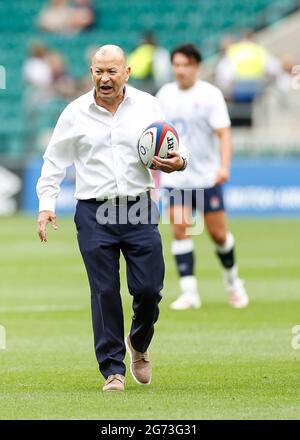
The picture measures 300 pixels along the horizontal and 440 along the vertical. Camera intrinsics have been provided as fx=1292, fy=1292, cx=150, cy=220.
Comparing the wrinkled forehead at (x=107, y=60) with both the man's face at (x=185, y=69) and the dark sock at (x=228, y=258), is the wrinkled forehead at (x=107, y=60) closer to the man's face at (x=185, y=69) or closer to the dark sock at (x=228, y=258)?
the man's face at (x=185, y=69)

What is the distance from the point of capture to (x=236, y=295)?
13.6 metres

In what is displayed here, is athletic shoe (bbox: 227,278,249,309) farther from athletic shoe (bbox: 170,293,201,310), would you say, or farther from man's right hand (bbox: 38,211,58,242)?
man's right hand (bbox: 38,211,58,242)

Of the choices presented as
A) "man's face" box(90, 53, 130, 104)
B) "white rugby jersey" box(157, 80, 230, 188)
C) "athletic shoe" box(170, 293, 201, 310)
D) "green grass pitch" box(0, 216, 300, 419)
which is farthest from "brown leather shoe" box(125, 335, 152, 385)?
"white rugby jersey" box(157, 80, 230, 188)

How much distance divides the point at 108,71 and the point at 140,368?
6.71 feet

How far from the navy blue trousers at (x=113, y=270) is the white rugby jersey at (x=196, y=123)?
4692mm

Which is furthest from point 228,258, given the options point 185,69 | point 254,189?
point 254,189

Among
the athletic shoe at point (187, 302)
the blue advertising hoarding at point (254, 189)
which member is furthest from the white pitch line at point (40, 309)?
the blue advertising hoarding at point (254, 189)

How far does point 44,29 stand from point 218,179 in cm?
1920

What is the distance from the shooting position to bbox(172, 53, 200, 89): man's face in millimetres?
12992

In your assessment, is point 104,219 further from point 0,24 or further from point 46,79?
point 0,24

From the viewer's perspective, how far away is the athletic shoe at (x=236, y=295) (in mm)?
13500

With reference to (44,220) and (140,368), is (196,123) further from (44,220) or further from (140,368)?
(44,220)

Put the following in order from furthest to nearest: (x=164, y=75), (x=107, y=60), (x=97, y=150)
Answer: (x=164, y=75)
(x=97, y=150)
(x=107, y=60)

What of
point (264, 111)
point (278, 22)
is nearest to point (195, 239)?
point (264, 111)
